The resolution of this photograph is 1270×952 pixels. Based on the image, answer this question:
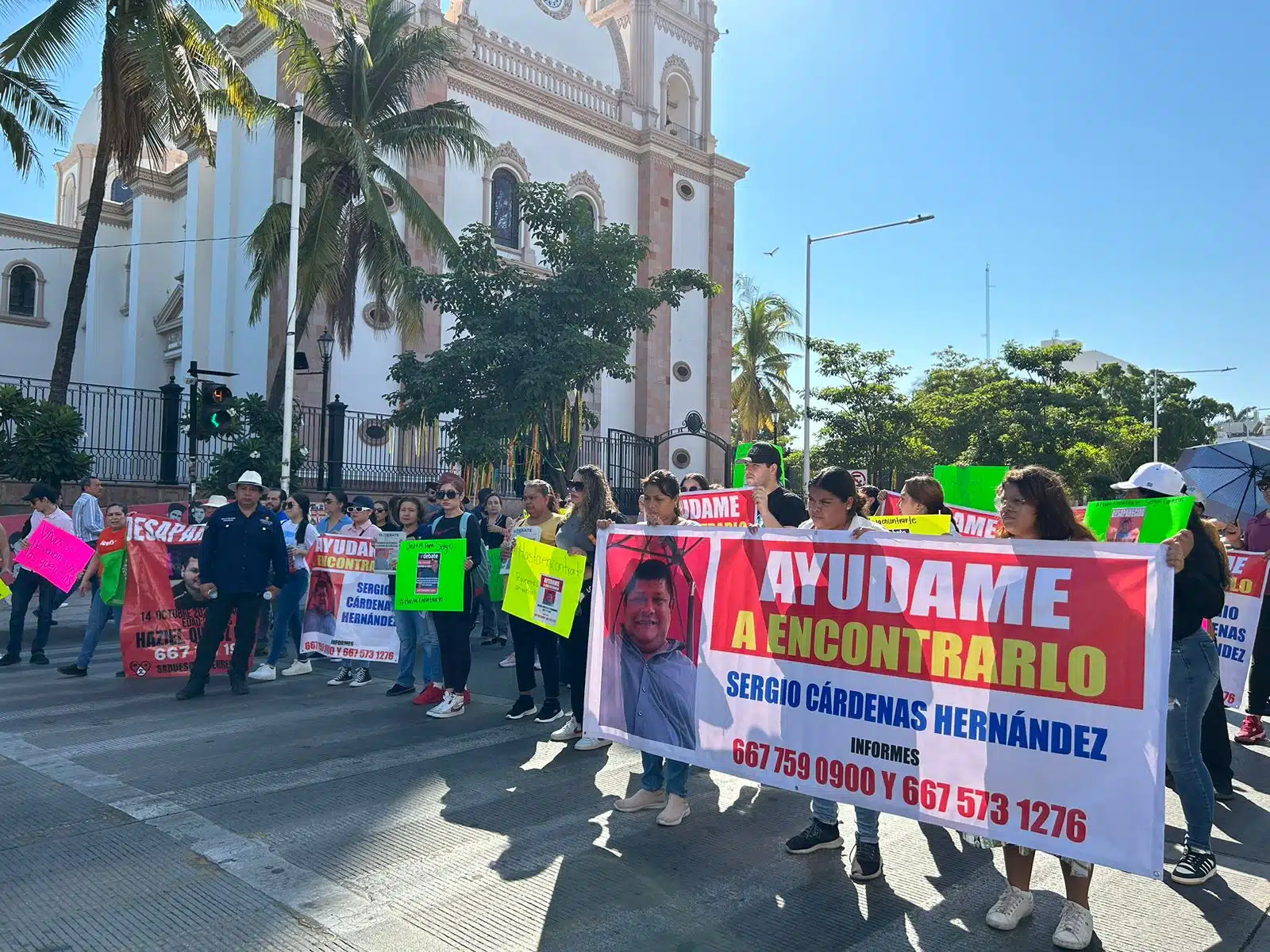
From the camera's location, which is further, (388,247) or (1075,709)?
(388,247)

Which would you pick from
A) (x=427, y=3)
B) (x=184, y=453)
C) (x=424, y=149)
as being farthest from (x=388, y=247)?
(x=427, y=3)

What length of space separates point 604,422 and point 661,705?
23436mm

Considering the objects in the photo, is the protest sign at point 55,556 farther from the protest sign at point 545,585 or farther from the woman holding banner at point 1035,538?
the woman holding banner at point 1035,538

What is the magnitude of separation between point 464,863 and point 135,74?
1620 centimetres

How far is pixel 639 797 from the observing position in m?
5.35

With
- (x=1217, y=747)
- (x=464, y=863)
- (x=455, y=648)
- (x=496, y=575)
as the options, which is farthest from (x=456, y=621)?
(x=1217, y=747)

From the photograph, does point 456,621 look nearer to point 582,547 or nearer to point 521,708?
point 521,708

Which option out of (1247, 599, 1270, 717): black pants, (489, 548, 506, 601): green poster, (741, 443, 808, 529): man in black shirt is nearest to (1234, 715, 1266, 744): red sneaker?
(1247, 599, 1270, 717): black pants

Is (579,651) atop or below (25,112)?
below

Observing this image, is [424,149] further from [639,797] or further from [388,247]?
[639,797]

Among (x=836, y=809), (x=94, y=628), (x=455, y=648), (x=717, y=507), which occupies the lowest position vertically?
(x=836, y=809)

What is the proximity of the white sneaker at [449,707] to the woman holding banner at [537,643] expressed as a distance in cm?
40

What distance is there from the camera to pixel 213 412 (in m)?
14.4

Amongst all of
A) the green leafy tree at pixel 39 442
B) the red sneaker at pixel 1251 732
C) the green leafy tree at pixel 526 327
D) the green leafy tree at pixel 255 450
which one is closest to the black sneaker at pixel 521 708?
the red sneaker at pixel 1251 732
